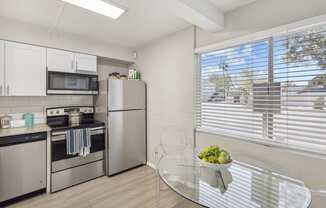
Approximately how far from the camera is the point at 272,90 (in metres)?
1.70

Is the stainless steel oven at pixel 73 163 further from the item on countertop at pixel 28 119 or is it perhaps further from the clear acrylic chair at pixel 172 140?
the clear acrylic chair at pixel 172 140

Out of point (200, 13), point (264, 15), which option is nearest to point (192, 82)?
point (200, 13)

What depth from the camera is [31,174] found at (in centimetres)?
213

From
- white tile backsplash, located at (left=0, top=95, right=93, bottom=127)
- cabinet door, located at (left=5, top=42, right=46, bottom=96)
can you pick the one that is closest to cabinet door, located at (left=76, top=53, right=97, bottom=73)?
cabinet door, located at (left=5, top=42, right=46, bottom=96)

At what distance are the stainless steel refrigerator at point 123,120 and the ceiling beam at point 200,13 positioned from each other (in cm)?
159

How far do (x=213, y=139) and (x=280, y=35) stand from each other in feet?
4.58

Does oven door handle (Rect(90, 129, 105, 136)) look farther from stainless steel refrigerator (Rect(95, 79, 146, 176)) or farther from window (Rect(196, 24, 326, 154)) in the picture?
window (Rect(196, 24, 326, 154))

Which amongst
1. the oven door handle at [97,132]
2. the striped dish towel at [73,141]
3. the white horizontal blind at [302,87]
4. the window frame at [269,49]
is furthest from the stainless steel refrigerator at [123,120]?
the white horizontal blind at [302,87]

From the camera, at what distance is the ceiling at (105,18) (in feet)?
6.07

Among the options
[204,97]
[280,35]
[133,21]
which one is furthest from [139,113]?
[280,35]

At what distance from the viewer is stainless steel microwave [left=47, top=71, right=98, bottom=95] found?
2521mm

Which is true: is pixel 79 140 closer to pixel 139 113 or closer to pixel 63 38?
pixel 139 113

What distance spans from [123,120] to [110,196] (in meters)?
1.19

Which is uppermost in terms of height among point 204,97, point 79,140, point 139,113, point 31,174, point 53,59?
point 53,59
